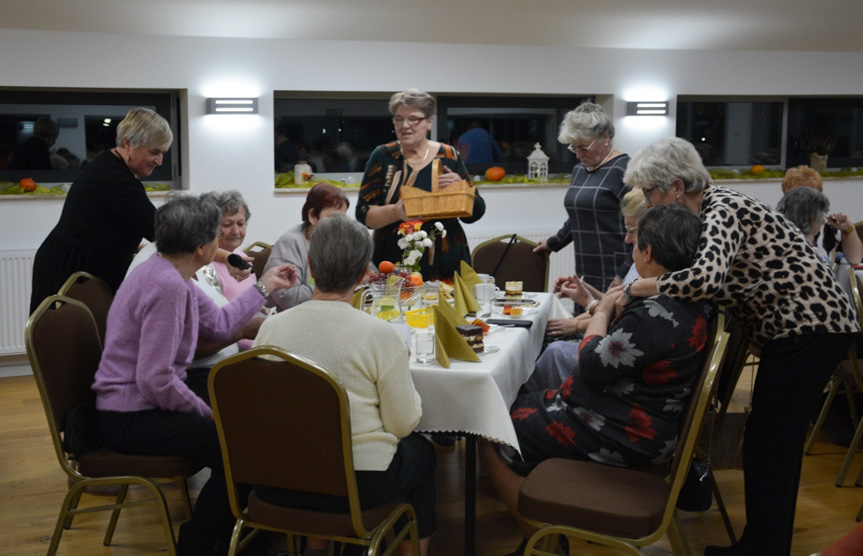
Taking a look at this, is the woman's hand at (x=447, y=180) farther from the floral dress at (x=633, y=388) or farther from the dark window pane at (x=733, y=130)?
the dark window pane at (x=733, y=130)

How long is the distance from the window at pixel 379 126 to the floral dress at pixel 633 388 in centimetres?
433

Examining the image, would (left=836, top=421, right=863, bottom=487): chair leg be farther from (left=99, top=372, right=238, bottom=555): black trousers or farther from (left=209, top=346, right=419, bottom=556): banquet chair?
(left=99, top=372, right=238, bottom=555): black trousers

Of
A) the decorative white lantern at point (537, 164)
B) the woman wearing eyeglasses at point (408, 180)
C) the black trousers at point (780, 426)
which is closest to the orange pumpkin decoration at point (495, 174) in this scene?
the decorative white lantern at point (537, 164)

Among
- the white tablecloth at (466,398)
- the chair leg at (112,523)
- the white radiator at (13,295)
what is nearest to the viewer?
the white tablecloth at (466,398)

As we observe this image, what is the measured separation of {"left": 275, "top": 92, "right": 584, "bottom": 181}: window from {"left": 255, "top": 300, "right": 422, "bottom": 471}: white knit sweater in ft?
14.3

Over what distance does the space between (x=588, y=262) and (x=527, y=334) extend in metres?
1.26

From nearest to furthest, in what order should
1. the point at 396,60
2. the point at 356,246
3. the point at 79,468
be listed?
the point at 356,246 → the point at 79,468 → the point at 396,60

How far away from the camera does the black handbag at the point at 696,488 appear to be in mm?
2764

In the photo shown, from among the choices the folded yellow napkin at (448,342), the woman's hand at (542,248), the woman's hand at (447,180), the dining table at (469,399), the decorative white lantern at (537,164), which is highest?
the decorative white lantern at (537,164)

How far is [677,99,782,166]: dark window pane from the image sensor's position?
7.41 meters

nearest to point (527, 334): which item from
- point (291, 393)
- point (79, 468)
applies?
point (291, 393)

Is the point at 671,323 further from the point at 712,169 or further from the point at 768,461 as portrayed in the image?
the point at 712,169

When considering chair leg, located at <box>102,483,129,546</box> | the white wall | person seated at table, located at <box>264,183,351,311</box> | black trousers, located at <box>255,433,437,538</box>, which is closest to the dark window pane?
the white wall

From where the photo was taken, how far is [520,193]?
6762 millimetres
